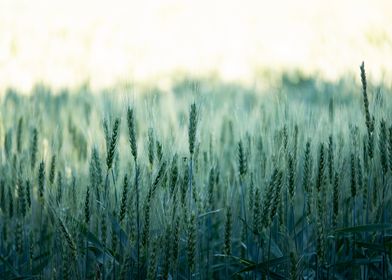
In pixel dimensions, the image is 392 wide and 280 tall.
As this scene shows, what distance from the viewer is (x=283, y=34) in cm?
724

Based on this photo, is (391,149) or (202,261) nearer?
(391,149)

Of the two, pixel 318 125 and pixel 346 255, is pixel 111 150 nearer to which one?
pixel 318 125

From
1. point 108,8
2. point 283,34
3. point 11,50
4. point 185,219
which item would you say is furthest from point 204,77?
point 185,219

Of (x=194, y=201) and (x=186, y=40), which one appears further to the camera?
→ (x=186, y=40)

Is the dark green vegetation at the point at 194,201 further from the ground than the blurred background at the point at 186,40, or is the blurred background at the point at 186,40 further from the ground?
the blurred background at the point at 186,40

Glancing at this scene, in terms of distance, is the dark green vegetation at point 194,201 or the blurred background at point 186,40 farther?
the blurred background at point 186,40

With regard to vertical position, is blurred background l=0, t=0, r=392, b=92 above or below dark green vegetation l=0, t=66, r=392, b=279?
above

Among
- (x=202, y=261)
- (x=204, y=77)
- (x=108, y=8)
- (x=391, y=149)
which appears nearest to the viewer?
(x=391, y=149)

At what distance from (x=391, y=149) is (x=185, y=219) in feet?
1.92

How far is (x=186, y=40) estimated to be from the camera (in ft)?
22.3

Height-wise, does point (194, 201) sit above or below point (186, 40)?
below

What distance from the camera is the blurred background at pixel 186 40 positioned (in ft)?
16.5

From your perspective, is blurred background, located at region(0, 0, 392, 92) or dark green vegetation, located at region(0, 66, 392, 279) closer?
dark green vegetation, located at region(0, 66, 392, 279)

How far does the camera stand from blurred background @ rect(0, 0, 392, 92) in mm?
5023
